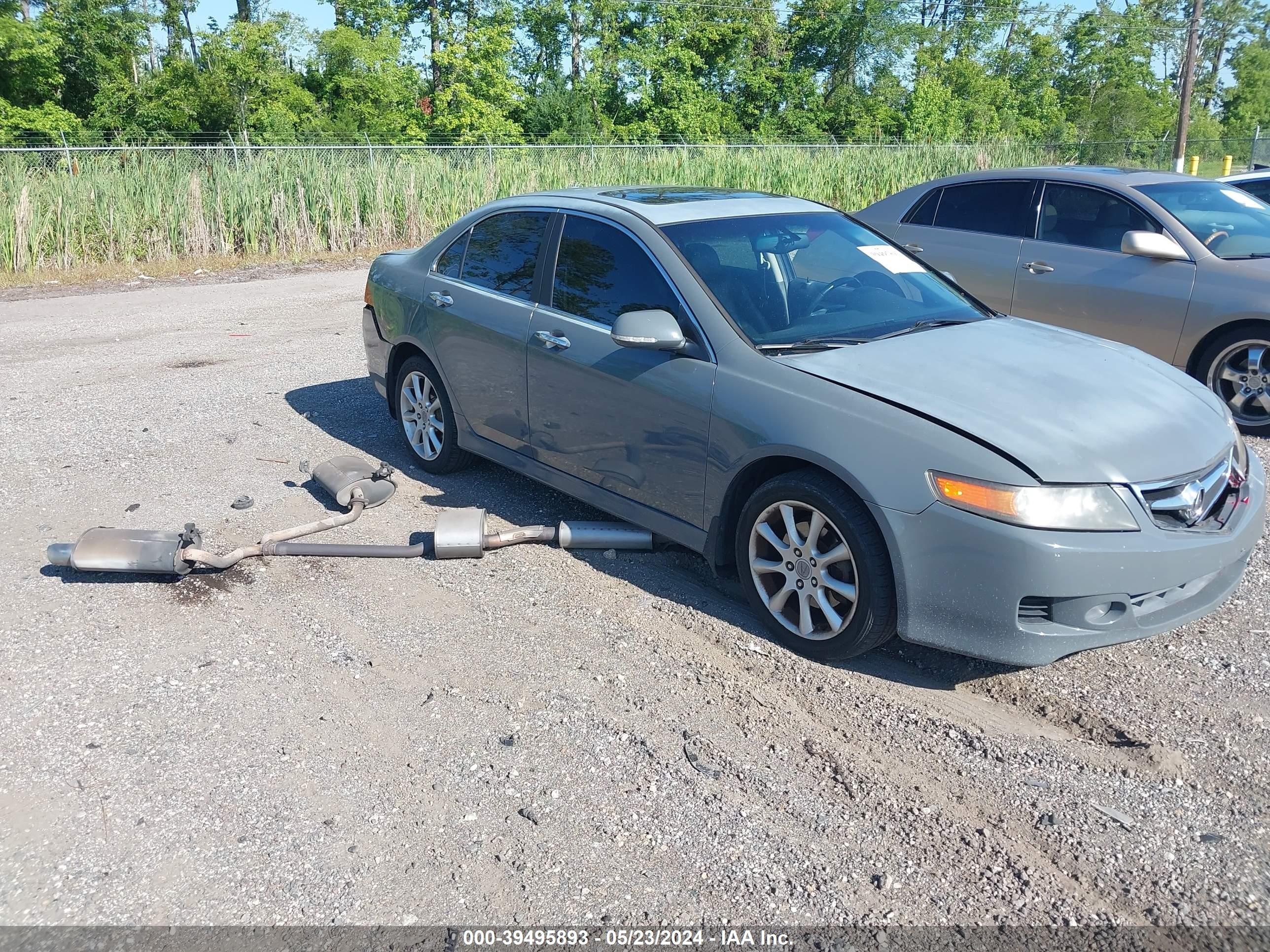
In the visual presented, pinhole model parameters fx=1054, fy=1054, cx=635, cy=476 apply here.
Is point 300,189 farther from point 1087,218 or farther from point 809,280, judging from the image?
point 809,280

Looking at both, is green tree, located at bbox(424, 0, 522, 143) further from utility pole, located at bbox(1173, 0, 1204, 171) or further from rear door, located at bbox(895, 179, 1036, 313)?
rear door, located at bbox(895, 179, 1036, 313)

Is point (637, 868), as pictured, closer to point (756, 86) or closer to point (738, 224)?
point (738, 224)

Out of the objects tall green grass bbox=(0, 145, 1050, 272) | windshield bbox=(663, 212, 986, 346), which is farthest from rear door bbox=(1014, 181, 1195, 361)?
tall green grass bbox=(0, 145, 1050, 272)

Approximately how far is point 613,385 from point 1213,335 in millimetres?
4427

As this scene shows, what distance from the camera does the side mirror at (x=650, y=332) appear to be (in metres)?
4.25

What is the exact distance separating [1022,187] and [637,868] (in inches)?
258

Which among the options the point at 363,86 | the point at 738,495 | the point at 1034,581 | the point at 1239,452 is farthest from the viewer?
the point at 363,86

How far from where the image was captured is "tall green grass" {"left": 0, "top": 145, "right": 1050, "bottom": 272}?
15.5 metres

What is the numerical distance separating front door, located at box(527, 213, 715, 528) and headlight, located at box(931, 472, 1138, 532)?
1.15 meters

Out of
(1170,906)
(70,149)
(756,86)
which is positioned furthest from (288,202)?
(756,86)

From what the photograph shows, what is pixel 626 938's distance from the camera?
265 cm

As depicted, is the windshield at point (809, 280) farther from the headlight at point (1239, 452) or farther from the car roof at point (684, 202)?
the headlight at point (1239, 452)

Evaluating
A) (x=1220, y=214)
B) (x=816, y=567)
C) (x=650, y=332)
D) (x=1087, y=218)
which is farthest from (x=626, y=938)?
(x=1220, y=214)

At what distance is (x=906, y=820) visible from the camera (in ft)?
10.1
